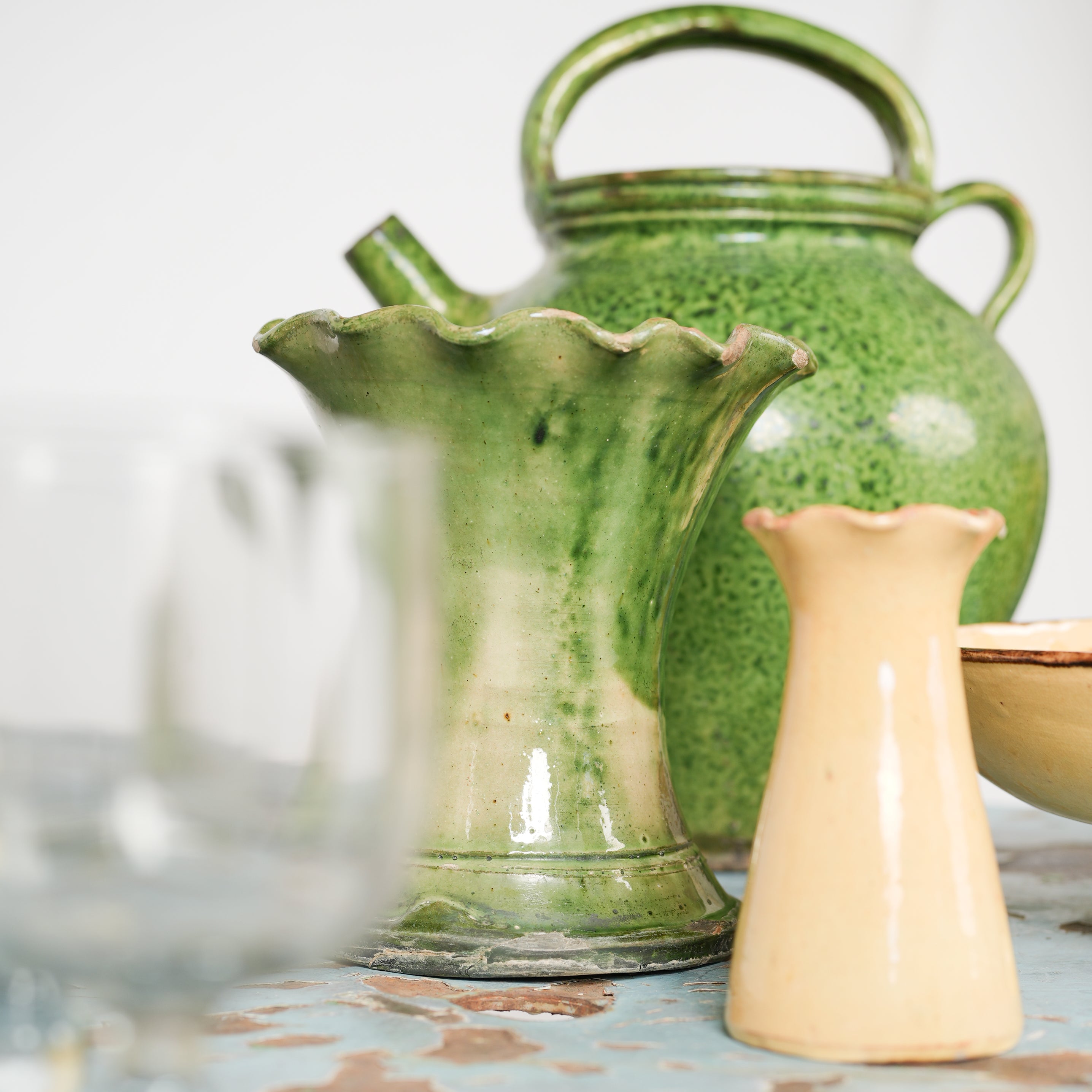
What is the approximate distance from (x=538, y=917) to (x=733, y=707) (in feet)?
0.61

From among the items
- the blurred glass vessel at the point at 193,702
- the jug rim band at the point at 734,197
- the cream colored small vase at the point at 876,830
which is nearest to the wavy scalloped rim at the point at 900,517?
the cream colored small vase at the point at 876,830

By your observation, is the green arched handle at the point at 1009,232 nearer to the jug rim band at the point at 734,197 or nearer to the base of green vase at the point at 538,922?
the jug rim band at the point at 734,197

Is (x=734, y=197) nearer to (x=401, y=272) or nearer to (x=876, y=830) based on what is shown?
(x=401, y=272)

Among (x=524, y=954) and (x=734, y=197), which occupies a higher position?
(x=734, y=197)

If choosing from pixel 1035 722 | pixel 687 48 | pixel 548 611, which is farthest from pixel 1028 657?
pixel 687 48

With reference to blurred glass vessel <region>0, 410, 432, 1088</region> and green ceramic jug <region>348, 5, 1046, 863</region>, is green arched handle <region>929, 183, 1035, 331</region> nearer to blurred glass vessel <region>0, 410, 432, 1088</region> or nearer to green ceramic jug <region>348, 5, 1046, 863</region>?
green ceramic jug <region>348, 5, 1046, 863</region>

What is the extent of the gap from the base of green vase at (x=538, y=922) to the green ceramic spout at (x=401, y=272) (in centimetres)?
29

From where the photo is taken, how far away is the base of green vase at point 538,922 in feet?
1.44

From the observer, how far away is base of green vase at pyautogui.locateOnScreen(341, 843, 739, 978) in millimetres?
438

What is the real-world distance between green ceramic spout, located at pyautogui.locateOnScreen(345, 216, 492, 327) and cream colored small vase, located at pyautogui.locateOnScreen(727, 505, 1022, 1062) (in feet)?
1.04

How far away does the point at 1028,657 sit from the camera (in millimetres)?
436

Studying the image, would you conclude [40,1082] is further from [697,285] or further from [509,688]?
[697,285]

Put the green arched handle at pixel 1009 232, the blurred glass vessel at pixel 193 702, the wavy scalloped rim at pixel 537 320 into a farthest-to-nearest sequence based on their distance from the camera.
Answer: the green arched handle at pixel 1009 232, the wavy scalloped rim at pixel 537 320, the blurred glass vessel at pixel 193 702

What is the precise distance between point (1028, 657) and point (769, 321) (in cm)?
22
